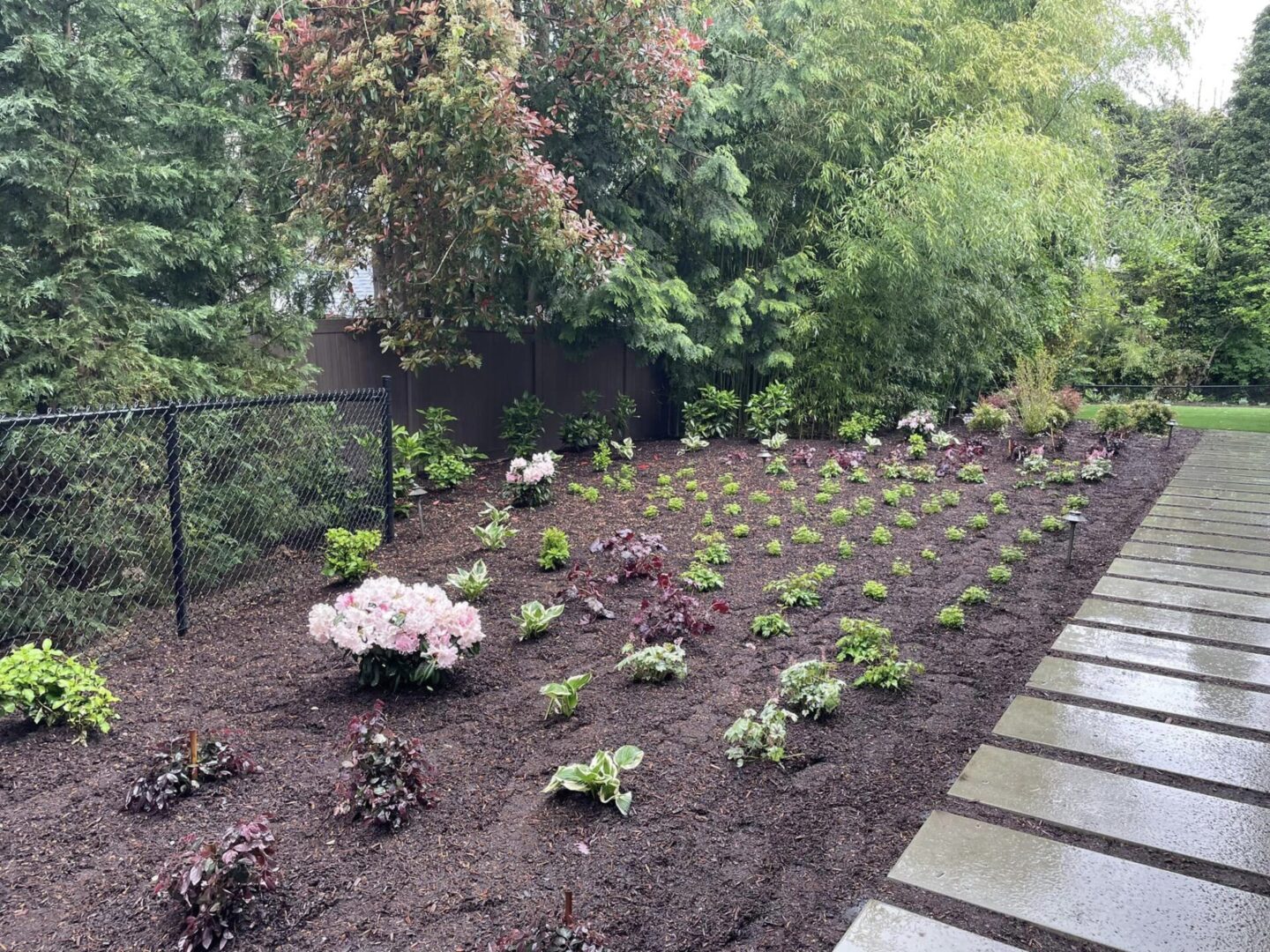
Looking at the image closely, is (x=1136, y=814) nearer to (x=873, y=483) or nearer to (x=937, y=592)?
(x=937, y=592)

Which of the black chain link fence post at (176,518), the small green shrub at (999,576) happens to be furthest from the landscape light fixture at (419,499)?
the small green shrub at (999,576)

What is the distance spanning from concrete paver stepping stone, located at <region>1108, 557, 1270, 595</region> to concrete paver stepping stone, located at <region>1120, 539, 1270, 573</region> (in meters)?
0.08

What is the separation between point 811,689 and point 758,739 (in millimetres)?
330

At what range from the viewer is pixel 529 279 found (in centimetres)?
708

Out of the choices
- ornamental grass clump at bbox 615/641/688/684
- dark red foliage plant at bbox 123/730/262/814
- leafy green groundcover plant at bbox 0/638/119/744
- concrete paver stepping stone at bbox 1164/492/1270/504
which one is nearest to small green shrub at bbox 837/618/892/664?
ornamental grass clump at bbox 615/641/688/684

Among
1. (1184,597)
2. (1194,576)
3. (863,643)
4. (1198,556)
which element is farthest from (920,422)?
(863,643)

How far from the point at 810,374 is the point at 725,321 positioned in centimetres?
99

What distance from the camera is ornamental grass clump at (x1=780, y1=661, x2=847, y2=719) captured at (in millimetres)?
2771

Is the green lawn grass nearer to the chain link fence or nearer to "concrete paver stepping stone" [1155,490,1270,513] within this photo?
"concrete paver stepping stone" [1155,490,1270,513]

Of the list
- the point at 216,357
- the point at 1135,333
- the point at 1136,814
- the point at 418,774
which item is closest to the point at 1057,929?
the point at 1136,814

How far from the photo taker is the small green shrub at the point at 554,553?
4.39 metres

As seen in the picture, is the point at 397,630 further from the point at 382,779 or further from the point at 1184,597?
the point at 1184,597

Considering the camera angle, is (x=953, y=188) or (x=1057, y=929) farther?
(x=953, y=188)

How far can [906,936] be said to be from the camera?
1.82 metres
